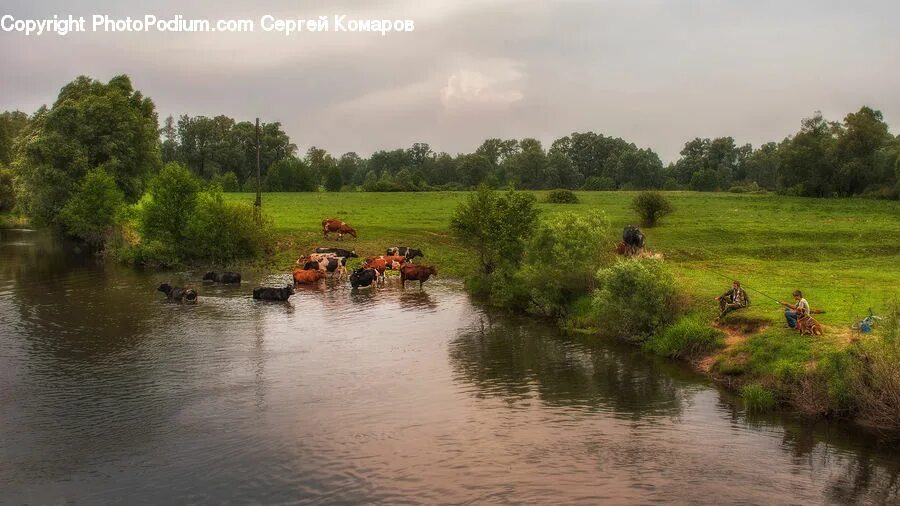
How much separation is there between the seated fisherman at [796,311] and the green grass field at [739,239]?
1.11 m

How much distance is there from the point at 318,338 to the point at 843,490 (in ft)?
55.1

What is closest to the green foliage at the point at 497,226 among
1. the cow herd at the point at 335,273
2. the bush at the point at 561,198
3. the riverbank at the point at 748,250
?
the cow herd at the point at 335,273

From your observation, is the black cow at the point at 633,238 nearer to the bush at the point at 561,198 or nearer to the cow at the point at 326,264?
the cow at the point at 326,264

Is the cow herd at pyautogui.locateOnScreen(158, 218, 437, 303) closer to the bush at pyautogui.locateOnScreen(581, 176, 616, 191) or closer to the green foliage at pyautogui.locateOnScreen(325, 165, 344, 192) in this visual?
the green foliage at pyautogui.locateOnScreen(325, 165, 344, 192)

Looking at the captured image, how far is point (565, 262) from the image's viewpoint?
29281 mm

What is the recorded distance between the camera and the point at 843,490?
45.6 feet

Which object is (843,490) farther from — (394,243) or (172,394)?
(394,243)

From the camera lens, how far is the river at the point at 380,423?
14.0 m

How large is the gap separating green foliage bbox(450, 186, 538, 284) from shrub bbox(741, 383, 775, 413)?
575 inches

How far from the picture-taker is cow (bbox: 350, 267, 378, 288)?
36844 mm

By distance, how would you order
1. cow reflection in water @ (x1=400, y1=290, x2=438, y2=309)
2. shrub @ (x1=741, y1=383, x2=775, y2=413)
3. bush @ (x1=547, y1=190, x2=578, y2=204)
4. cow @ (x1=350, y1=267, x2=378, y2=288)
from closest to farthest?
shrub @ (x1=741, y1=383, x2=775, y2=413) < cow reflection in water @ (x1=400, y1=290, x2=438, y2=309) < cow @ (x1=350, y1=267, x2=378, y2=288) < bush @ (x1=547, y1=190, x2=578, y2=204)

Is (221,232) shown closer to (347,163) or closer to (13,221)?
(13,221)

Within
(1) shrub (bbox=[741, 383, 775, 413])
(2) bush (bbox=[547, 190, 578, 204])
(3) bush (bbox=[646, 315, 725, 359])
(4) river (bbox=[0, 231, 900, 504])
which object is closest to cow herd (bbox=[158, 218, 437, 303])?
(4) river (bbox=[0, 231, 900, 504])

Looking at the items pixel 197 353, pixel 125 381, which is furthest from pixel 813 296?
pixel 125 381
